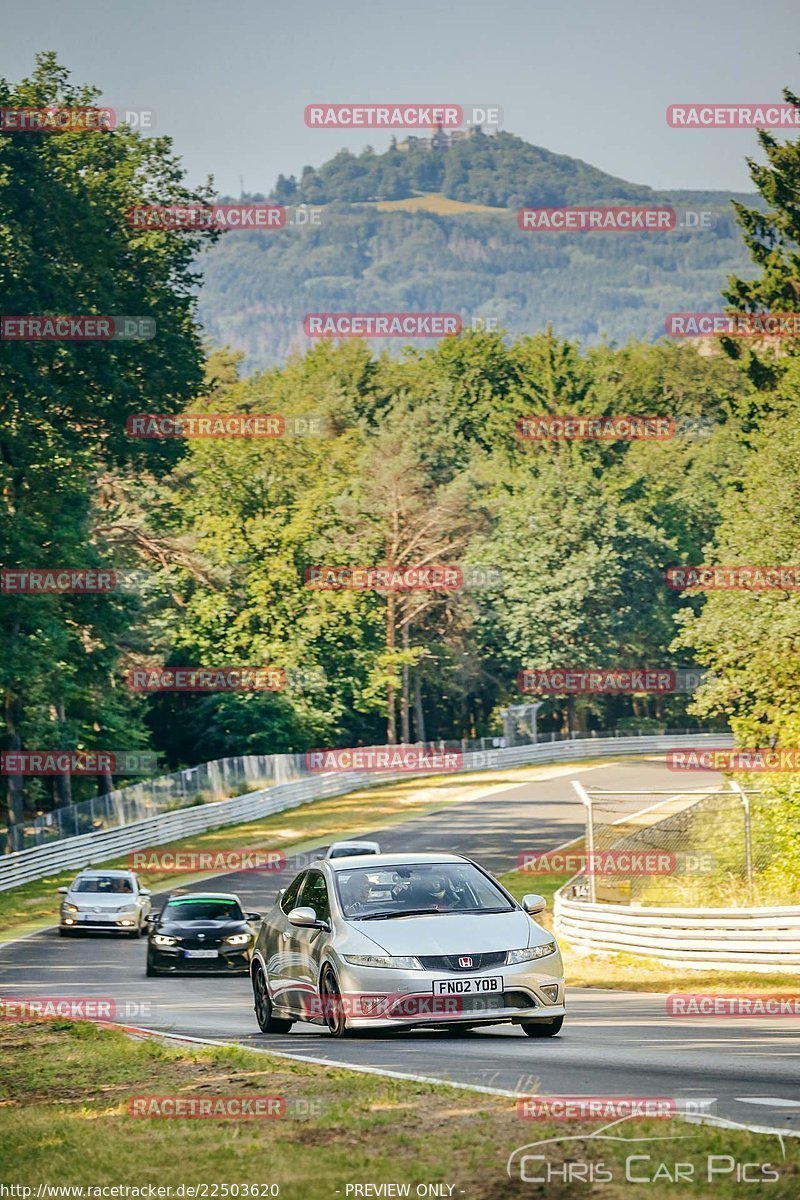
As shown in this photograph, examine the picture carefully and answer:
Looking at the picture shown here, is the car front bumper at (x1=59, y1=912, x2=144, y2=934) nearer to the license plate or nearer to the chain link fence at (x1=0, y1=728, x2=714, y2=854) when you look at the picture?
the chain link fence at (x1=0, y1=728, x2=714, y2=854)

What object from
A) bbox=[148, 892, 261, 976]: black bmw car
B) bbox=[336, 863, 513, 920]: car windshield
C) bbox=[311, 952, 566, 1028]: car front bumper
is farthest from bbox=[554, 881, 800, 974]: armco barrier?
bbox=[311, 952, 566, 1028]: car front bumper

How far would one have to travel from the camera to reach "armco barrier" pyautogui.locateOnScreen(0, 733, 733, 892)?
148ft

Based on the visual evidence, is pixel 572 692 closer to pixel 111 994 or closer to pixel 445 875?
pixel 111 994

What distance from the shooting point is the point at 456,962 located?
12.8m

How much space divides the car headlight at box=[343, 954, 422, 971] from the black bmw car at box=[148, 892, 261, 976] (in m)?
11.7

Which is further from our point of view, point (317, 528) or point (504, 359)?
point (504, 359)

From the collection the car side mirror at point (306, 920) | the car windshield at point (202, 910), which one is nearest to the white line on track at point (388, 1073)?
the car side mirror at point (306, 920)

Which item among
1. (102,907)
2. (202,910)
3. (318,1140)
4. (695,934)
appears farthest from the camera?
(102,907)

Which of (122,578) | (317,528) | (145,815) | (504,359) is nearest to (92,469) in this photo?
(122,578)

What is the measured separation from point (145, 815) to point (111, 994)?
30335mm

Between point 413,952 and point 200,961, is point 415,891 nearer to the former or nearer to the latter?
point 413,952

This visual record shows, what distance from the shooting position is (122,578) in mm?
51500

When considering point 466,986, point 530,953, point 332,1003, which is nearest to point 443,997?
point 466,986

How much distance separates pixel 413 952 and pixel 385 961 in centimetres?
23
